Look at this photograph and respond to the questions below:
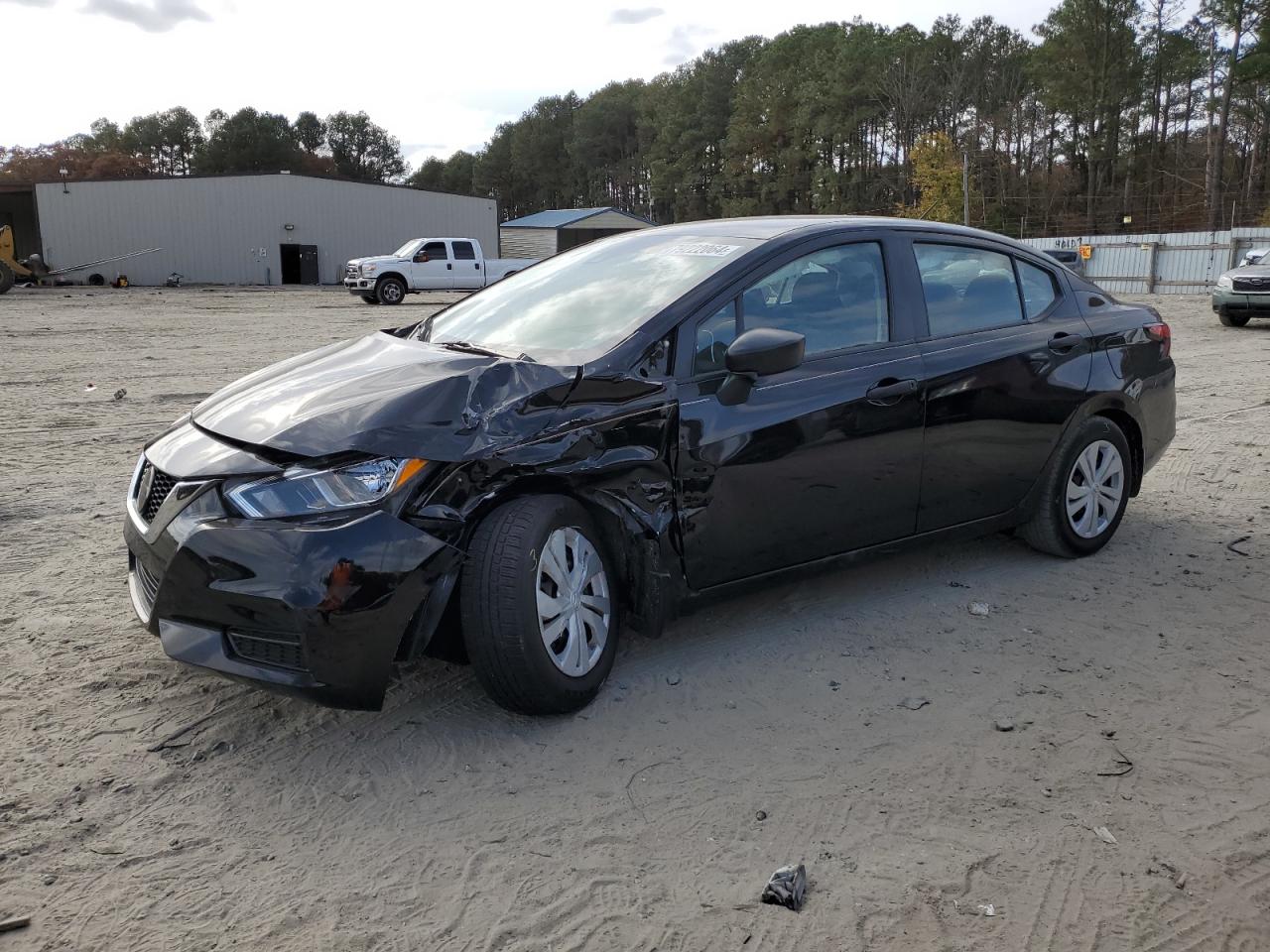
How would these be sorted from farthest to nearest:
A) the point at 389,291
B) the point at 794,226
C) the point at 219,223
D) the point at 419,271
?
the point at 219,223
the point at 419,271
the point at 389,291
the point at 794,226

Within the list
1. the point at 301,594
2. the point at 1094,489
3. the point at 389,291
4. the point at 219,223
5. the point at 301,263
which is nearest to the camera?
the point at 301,594

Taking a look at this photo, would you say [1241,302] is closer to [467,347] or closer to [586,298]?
[586,298]

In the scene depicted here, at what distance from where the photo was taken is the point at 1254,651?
4125 mm

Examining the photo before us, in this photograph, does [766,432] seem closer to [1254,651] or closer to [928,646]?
[928,646]

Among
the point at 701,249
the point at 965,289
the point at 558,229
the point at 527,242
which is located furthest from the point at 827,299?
the point at 527,242

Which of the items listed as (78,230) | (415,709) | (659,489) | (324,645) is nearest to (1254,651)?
(659,489)

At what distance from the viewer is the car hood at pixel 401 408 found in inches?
125

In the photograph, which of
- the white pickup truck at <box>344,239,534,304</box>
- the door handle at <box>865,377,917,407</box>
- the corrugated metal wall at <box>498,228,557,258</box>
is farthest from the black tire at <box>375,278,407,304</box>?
the corrugated metal wall at <box>498,228,557,258</box>

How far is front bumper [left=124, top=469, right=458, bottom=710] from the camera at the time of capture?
9.80 feet

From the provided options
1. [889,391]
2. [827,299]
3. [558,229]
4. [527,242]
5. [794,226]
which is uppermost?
[558,229]

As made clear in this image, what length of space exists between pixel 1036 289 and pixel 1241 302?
49.3ft

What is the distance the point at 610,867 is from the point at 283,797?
3.29 ft

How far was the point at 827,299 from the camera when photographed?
13.9ft

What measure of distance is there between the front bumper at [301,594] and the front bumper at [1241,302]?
17.9 m
